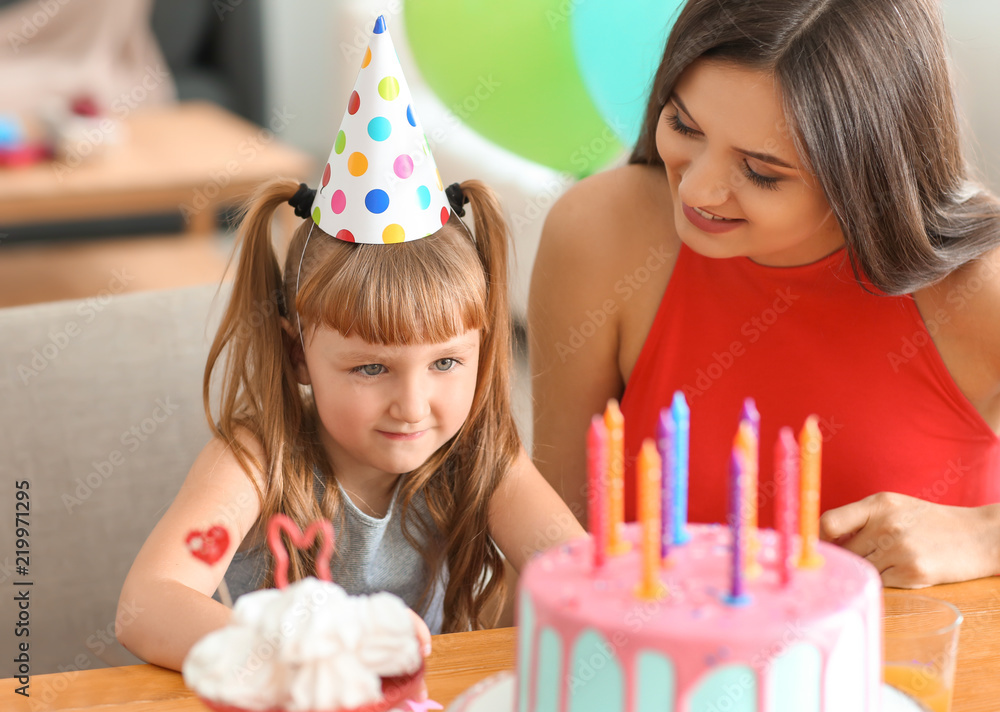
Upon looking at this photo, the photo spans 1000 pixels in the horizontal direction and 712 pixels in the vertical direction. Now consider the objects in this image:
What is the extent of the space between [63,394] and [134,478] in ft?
0.42

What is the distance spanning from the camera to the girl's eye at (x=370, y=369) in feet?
3.43

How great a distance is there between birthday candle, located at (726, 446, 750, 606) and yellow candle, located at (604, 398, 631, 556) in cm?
7

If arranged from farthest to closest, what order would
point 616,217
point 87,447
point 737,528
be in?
1. point 616,217
2. point 87,447
3. point 737,528

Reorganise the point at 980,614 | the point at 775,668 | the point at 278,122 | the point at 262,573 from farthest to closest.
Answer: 1. the point at 278,122
2. the point at 262,573
3. the point at 980,614
4. the point at 775,668

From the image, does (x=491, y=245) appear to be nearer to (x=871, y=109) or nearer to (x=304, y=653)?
(x=871, y=109)

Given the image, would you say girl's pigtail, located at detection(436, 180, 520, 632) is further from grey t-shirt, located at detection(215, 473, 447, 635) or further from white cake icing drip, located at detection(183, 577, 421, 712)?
white cake icing drip, located at detection(183, 577, 421, 712)

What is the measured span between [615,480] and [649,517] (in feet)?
0.15

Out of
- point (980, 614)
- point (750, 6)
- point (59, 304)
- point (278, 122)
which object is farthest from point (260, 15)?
point (980, 614)

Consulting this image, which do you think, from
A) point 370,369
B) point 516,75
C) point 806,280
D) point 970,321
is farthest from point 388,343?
point 516,75

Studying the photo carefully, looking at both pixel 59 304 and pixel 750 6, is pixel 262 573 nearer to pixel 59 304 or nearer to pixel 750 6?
pixel 59 304

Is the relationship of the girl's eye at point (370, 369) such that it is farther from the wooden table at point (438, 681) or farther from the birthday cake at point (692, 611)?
the birthday cake at point (692, 611)

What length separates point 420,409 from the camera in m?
1.02

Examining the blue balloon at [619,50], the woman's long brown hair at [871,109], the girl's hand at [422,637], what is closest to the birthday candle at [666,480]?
the girl's hand at [422,637]

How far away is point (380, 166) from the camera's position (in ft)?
3.31
